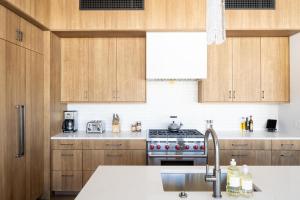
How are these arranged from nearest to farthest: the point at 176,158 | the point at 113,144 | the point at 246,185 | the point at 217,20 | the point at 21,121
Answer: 1. the point at 246,185
2. the point at 217,20
3. the point at 21,121
4. the point at 176,158
5. the point at 113,144

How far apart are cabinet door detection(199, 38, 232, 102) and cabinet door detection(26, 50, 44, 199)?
7.32ft

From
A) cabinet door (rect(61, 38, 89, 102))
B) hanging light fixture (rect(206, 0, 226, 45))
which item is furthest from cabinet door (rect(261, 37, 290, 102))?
hanging light fixture (rect(206, 0, 226, 45))

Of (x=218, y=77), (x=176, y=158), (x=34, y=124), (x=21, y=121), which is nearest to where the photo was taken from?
(x=21, y=121)

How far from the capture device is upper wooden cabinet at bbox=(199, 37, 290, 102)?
4605mm

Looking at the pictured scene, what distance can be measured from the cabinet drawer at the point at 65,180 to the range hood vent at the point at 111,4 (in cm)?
224

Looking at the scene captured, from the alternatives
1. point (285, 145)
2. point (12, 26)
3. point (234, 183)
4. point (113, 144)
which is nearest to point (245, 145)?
point (285, 145)

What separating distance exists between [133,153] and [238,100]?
1686 millimetres

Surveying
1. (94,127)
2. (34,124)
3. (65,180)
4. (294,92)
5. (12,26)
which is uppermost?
(12,26)

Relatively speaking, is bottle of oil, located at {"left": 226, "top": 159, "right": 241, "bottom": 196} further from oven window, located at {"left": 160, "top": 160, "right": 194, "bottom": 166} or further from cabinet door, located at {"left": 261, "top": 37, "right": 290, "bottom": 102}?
cabinet door, located at {"left": 261, "top": 37, "right": 290, "bottom": 102}

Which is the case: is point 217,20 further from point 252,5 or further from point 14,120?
point 252,5

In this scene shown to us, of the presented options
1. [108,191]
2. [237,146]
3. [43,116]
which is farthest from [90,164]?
[108,191]

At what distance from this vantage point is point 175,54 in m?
4.36

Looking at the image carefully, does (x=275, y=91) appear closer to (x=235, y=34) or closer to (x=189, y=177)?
(x=235, y=34)

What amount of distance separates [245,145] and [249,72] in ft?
3.56
